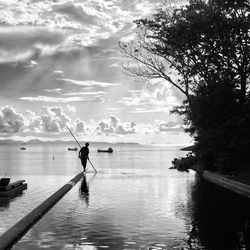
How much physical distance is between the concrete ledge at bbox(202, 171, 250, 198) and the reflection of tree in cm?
74

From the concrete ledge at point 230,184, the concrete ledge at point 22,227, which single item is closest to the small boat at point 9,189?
the concrete ledge at point 22,227

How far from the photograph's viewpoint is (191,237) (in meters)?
9.48

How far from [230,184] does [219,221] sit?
1007cm

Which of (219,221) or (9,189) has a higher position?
(9,189)

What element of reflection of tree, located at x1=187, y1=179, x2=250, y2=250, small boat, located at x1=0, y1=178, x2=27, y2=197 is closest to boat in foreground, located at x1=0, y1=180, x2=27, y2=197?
small boat, located at x1=0, y1=178, x2=27, y2=197

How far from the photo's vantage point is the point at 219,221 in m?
11.5

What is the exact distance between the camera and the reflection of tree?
904 centimetres

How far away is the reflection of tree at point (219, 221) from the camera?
9.04 metres

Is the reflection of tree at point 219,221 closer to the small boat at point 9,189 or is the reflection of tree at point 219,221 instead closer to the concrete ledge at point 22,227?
the concrete ledge at point 22,227

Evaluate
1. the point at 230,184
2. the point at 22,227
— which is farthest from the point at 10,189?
the point at 230,184

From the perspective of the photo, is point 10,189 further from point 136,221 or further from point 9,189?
point 136,221

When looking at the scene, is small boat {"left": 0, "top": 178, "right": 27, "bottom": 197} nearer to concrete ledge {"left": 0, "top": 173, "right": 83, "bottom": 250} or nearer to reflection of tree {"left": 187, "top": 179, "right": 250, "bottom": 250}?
concrete ledge {"left": 0, "top": 173, "right": 83, "bottom": 250}

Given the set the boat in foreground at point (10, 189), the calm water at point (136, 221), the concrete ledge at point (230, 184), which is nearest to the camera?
the calm water at point (136, 221)

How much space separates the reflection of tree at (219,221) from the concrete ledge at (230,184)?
74 cm
